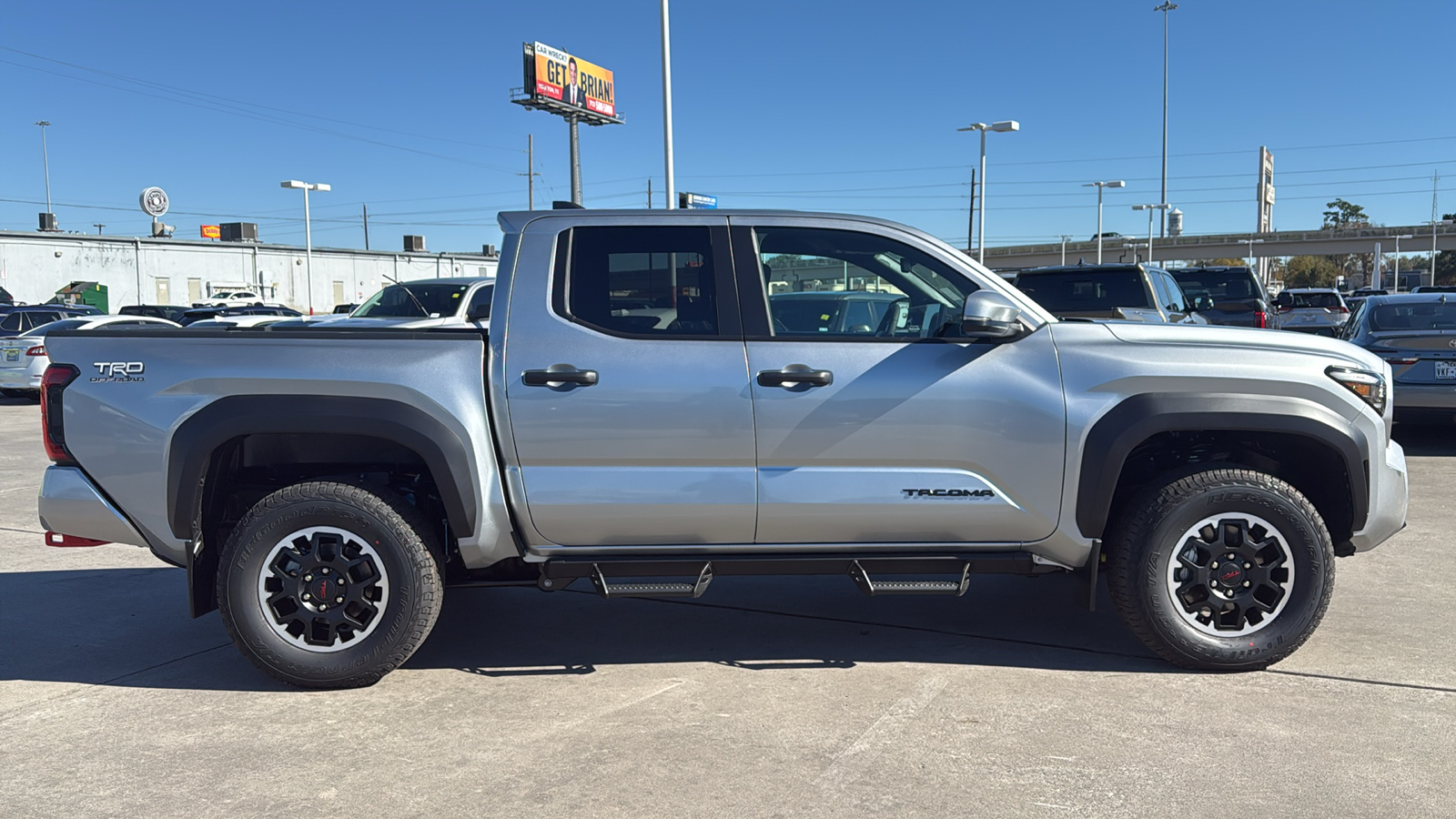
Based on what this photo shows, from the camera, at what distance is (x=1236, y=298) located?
16.3 meters

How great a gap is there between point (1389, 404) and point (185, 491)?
4947 millimetres

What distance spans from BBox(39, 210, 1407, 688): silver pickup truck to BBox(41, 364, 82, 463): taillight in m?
0.01

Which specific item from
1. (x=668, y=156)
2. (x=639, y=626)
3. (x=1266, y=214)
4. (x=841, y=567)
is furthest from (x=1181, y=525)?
(x=1266, y=214)

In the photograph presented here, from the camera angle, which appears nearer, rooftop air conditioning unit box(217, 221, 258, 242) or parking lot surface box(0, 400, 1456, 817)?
parking lot surface box(0, 400, 1456, 817)

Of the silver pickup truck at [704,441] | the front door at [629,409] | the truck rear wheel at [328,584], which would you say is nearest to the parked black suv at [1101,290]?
the silver pickup truck at [704,441]

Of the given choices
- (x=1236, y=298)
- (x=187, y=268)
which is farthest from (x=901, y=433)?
(x=187, y=268)

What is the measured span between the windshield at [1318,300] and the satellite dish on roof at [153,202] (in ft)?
158

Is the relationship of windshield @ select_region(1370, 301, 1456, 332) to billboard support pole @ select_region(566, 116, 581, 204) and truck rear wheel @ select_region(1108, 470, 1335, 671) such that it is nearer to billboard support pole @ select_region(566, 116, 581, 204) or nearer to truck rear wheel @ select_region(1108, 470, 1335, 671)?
truck rear wheel @ select_region(1108, 470, 1335, 671)

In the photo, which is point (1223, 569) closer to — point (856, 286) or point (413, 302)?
point (856, 286)

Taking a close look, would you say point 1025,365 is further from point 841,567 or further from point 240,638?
point 240,638

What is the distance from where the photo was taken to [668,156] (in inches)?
813

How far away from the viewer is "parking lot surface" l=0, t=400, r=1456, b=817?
352cm

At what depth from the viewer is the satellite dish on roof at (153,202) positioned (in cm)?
5269

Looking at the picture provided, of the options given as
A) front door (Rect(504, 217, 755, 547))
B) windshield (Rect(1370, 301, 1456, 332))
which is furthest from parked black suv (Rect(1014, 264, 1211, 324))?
front door (Rect(504, 217, 755, 547))
